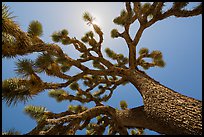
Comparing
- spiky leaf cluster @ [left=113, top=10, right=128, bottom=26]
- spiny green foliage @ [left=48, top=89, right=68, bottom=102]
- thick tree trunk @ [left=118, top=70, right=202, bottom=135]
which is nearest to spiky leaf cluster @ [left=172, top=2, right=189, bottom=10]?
spiky leaf cluster @ [left=113, top=10, right=128, bottom=26]

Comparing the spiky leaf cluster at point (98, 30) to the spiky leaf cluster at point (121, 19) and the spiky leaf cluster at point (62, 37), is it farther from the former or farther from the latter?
the spiky leaf cluster at point (62, 37)

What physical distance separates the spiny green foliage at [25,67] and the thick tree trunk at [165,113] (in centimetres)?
187

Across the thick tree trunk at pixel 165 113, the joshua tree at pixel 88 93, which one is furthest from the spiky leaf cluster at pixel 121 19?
the thick tree trunk at pixel 165 113

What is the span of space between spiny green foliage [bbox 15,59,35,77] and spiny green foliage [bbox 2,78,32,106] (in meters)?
0.16

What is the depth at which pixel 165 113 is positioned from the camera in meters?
3.05

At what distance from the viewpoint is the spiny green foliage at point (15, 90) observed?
3667 mm

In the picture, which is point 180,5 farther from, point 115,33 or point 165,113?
point 165,113

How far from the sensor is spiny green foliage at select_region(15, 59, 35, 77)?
154 inches

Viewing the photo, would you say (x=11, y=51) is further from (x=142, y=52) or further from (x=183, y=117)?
(x=142, y=52)

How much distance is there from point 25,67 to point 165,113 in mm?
2544

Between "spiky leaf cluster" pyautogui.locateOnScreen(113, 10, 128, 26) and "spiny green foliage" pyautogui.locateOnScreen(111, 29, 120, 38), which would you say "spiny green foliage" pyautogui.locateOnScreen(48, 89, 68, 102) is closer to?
"spiny green foliage" pyautogui.locateOnScreen(111, 29, 120, 38)

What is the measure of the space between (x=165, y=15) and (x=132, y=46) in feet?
3.52

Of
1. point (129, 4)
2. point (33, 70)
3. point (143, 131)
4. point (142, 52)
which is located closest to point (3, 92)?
point (33, 70)

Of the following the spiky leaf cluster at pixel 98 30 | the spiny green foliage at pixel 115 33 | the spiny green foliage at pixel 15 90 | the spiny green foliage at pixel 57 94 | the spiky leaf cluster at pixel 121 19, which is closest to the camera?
the spiny green foliage at pixel 15 90
